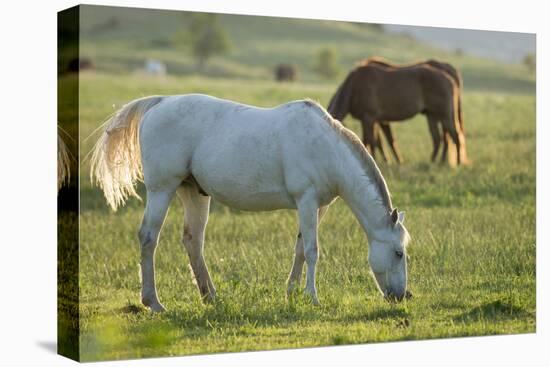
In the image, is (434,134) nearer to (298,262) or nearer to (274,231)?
(274,231)

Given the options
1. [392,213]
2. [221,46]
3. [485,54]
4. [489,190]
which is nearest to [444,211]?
[489,190]

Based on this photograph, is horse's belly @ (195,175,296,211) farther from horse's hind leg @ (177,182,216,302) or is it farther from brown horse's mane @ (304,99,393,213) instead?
brown horse's mane @ (304,99,393,213)

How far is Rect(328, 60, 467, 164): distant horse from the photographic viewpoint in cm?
1370

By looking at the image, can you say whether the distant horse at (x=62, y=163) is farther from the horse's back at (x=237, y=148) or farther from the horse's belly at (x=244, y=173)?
the horse's belly at (x=244, y=173)

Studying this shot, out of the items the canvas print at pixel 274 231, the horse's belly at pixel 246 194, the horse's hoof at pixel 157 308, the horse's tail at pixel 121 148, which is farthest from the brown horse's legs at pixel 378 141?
the horse's hoof at pixel 157 308

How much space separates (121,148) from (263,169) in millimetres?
1323

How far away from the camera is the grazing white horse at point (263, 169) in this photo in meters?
8.02

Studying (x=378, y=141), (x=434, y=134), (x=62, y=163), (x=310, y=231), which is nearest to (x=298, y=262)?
(x=310, y=231)

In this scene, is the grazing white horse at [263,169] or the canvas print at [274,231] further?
the grazing white horse at [263,169]

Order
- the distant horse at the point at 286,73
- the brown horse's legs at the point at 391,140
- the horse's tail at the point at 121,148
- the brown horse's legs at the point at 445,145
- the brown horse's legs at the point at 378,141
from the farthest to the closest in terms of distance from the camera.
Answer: the distant horse at the point at 286,73 → the brown horse's legs at the point at 391,140 → the brown horse's legs at the point at 378,141 → the brown horse's legs at the point at 445,145 → the horse's tail at the point at 121,148

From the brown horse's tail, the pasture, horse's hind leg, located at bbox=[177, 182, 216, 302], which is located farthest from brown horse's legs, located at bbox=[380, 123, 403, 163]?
horse's hind leg, located at bbox=[177, 182, 216, 302]

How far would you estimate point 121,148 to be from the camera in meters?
8.48

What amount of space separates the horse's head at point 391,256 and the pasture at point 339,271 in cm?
27

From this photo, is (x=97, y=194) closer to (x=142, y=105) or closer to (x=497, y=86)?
(x=142, y=105)
